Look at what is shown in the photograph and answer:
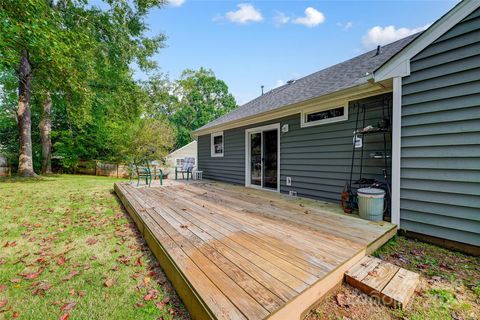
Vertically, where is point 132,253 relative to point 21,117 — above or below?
below

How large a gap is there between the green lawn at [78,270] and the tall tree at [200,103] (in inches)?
1072

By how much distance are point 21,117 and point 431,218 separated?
13.7m

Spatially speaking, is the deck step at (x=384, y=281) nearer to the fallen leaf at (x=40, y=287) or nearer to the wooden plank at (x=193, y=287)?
the wooden plank at (x=193, y=287)

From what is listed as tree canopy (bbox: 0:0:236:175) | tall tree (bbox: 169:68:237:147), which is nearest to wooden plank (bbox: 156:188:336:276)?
tree canopy (bbox: 0:0:236:175)

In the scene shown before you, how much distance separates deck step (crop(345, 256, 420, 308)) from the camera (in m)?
1.65

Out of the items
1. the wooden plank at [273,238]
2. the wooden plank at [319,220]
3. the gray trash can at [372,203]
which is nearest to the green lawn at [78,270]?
the wooden plank at [273,238]

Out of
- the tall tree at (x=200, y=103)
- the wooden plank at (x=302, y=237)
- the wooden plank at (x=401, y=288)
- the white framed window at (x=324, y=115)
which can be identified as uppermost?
the tall tree at (x=200, y=103)

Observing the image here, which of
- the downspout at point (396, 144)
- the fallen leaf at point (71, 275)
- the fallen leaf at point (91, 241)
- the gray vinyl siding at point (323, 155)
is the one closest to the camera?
the fallen leaf at point (71, 275)

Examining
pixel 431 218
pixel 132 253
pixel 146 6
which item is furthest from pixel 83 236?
pixel 146 6

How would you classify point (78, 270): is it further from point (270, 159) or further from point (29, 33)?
point (29, 33)

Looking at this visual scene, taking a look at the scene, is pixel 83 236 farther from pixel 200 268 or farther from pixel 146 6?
pixel 146 6

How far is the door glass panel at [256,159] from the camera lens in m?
6.37

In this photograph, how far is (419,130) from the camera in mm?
2885

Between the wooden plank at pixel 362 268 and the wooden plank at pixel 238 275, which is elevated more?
the wooden plank at pixel 238 275
